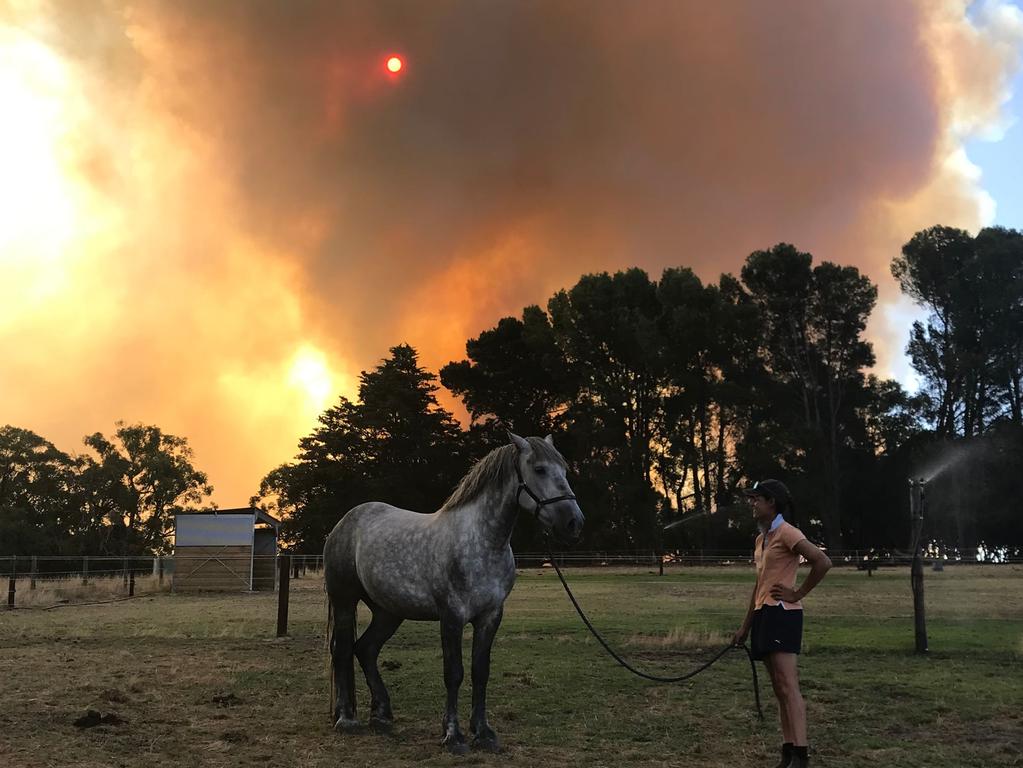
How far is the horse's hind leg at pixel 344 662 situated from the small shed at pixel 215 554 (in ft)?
86.9

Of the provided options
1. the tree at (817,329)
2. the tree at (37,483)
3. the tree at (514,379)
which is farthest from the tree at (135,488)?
the tree at (817,329)

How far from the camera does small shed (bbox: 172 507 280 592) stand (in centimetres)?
3167

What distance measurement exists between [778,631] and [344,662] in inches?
161

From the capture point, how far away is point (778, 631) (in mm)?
5238

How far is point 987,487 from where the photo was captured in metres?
46.6

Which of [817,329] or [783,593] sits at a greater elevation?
[817,329]

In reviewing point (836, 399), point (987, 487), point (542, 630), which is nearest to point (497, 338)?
point (836, 399)

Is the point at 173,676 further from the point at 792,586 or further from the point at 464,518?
the point at 792,586

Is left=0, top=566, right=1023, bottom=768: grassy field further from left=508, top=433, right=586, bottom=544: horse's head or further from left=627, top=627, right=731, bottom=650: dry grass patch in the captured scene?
left=508, top=433, right=586, bottom=544: horse's head

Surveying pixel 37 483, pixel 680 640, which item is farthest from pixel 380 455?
pixel 680 640

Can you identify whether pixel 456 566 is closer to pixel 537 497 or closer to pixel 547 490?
pixel 537 497

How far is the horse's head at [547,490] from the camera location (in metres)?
6.25

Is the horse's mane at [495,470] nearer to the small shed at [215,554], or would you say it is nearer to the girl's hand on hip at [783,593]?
the girl's hand on hip at [783,593]

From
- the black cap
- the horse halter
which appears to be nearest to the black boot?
the black cap
